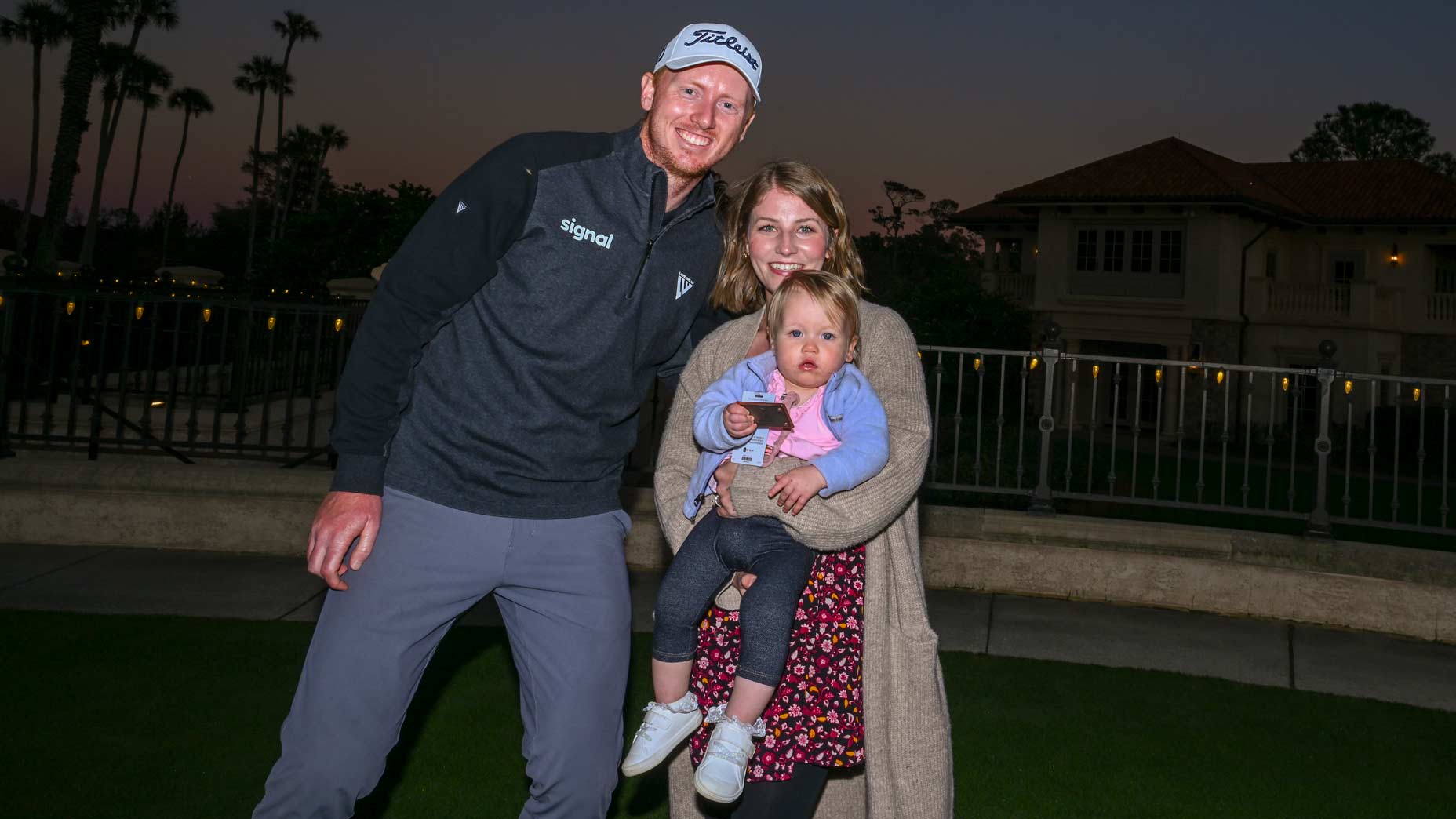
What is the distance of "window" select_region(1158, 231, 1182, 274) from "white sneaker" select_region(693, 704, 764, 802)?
34.7m

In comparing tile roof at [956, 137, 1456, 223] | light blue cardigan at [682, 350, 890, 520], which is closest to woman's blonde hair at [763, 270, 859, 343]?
light blue cardigan at [682, 350, 890, 520]

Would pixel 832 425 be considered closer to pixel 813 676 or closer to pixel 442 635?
pixel 813 676

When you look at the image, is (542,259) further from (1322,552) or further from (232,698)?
(1322,552)

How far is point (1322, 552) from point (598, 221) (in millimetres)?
5753

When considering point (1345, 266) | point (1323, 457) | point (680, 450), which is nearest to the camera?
point (680, 450)

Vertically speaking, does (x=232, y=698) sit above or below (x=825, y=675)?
below

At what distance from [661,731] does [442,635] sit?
0.59 metres

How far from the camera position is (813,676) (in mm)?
2945

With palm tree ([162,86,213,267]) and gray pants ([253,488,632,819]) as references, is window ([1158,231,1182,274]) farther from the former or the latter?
palm tree ([162,86,213,267])

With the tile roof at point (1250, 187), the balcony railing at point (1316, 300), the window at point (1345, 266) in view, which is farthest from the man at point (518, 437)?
the window at point (1345, 266)

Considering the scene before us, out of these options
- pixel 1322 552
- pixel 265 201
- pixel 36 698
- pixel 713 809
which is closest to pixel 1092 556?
pixel 1322 552

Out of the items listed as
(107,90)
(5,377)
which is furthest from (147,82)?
(5,377)

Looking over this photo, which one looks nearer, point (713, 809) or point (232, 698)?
point (713, 809)

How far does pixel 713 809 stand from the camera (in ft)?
10.7
